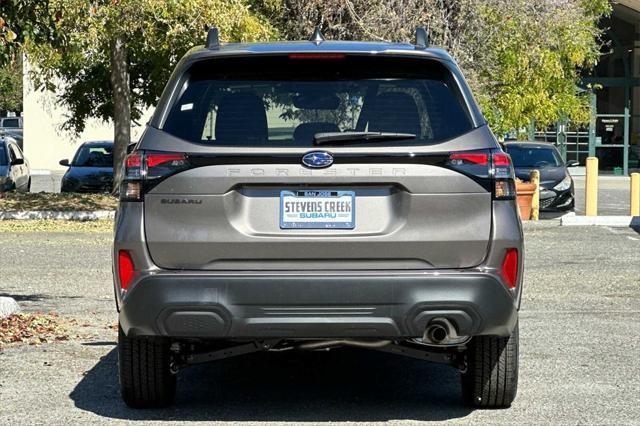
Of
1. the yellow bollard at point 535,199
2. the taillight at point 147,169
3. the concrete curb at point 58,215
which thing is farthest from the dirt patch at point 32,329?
the yellow bollard at point 535,199

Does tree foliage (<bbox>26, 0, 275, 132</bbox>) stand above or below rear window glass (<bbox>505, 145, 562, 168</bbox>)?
above

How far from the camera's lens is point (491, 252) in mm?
6258

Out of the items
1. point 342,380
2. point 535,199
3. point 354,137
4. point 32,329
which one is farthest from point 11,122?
point 354,137

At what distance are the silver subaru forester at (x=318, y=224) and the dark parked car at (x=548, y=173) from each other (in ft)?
58.8

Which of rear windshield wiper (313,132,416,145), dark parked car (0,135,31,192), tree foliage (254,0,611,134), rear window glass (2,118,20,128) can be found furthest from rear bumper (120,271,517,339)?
rear window glass (2,118,20,128)

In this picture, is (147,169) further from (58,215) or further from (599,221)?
(599,221)

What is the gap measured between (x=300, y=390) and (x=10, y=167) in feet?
66.0

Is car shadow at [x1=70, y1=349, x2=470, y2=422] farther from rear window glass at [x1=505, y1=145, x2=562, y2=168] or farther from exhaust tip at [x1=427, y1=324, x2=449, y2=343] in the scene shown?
rear window glass at [x1=505, y1=145, x2=562, y2=168]

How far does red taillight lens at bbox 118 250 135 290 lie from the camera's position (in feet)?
20.6

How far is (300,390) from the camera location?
7.67 m

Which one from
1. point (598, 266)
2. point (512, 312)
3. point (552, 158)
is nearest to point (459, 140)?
point (512, 312)

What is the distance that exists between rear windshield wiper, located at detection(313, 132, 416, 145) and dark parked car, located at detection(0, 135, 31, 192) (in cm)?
2067

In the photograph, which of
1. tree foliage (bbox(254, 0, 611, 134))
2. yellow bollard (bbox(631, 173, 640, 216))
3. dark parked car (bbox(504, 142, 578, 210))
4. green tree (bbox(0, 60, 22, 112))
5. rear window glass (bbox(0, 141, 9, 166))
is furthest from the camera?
green tree (bbox(0, 60, 22, 112))

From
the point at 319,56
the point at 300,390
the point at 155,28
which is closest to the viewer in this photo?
the point at 319,56
